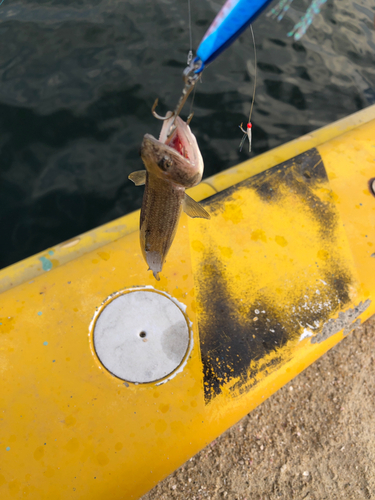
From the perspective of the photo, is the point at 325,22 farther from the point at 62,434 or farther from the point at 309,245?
the point at 62,434

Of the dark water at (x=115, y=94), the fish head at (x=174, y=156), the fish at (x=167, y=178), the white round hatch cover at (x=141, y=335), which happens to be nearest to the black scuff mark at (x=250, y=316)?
the white round hatch cover at (x=141, y=335)

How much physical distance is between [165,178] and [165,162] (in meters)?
0.11

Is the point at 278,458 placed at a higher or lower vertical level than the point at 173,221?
lower

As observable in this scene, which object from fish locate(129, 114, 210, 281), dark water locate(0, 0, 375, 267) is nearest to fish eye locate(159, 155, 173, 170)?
fish locate(129, 114, 210, 281)

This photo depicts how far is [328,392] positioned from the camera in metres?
3.38

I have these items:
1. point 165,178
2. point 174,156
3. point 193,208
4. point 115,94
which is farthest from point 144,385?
point 115,94

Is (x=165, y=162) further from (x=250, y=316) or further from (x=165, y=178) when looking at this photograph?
(x=250, y=316)

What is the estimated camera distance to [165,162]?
1.48m

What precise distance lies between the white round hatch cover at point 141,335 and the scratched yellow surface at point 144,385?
7 centimetres

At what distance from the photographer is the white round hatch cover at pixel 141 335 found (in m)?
2.30

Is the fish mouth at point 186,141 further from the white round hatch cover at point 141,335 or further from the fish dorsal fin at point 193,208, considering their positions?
the white round hatch cover at point 141,335

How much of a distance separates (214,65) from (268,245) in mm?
3589

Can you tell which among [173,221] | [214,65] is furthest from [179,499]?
[214,65]

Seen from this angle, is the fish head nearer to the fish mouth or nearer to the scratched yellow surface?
the fish mouth
